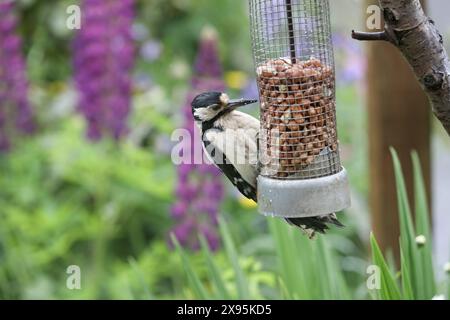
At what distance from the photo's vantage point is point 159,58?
18.0 feet

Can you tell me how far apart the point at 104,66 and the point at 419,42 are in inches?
101

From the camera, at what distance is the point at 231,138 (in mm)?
1927

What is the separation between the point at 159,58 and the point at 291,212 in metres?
3.87

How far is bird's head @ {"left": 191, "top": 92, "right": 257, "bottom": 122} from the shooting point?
6.20ft

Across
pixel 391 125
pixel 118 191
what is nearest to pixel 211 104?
pixel 391 125

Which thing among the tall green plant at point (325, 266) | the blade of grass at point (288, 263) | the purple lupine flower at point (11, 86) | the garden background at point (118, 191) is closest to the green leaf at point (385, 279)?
the tall green plant at point (325, 266)

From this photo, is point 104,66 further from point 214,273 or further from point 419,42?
point 419,42

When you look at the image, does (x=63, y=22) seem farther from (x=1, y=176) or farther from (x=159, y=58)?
(x=1, y=176)

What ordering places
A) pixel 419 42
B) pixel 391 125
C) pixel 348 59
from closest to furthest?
pixel 419 42 < pixel 391 125 < pixel 348 59

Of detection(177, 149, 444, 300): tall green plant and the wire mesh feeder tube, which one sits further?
detection(177, 149, 444, 300): tall green plant

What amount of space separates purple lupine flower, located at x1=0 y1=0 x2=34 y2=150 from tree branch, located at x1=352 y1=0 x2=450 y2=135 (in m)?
2.87

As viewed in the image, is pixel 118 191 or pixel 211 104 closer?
pixel 211 104

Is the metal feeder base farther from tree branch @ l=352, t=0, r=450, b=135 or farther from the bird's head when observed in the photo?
tree branch @ l=352, t=0, r=450, b=135

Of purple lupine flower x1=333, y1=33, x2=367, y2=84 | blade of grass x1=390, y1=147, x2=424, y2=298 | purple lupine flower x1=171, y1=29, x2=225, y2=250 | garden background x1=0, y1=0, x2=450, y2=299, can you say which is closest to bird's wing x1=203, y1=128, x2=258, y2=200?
blade of grass x1=390, y1=147, x2=424, y2=298
